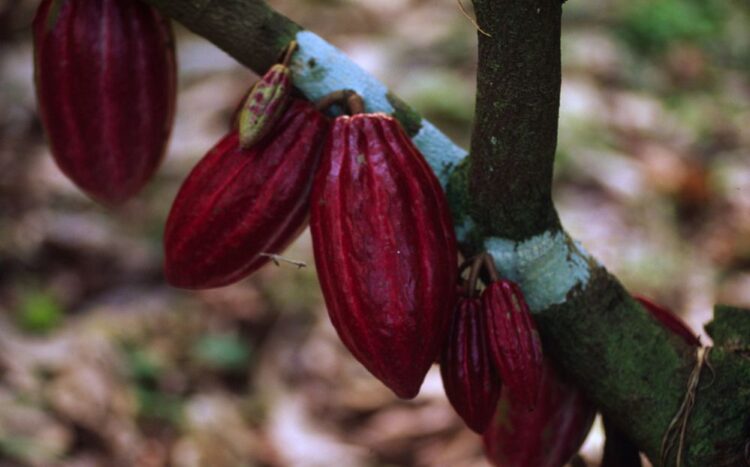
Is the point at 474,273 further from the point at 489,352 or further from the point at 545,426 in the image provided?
the point at 545,426

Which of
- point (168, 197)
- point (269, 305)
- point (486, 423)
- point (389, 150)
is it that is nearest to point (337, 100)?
point (389, 150)

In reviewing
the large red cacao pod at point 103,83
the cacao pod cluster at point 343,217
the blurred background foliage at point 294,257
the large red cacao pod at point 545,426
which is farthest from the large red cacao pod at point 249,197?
the blurred background foliage at point 294,257

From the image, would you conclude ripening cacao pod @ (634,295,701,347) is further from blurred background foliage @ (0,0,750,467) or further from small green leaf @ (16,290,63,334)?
small green leaf @ (16,290,63,334)

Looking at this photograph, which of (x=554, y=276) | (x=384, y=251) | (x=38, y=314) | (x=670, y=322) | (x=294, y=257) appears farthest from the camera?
(x=294, y=257)

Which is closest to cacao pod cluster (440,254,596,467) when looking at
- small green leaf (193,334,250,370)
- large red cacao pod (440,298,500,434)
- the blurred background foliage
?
large red cacao pod (440,298,500,434)

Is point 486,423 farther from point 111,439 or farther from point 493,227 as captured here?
point 111,439

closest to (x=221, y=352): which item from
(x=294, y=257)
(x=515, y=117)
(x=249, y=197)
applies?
(x=294, y=257)
